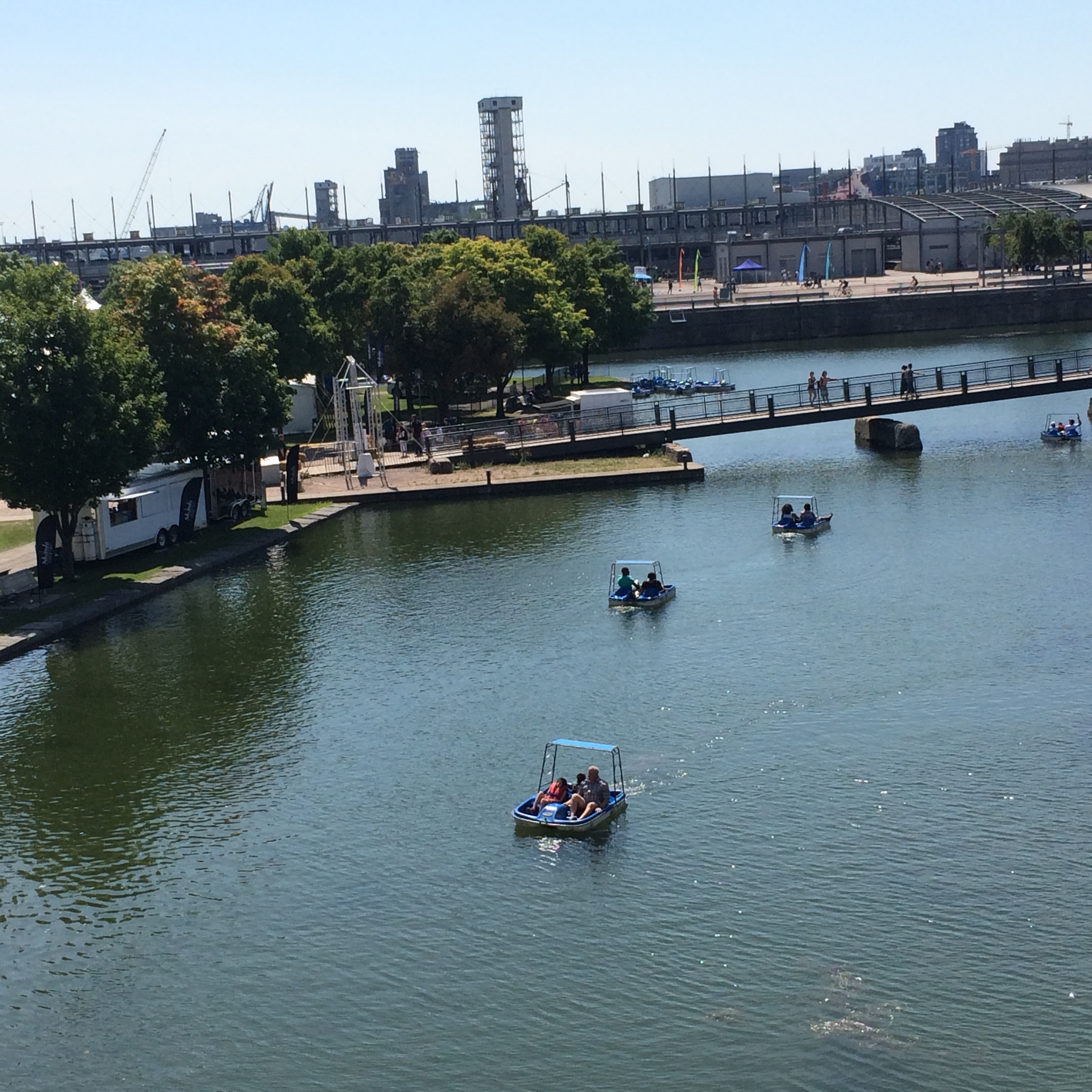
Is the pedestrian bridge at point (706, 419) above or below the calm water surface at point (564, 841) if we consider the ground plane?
above

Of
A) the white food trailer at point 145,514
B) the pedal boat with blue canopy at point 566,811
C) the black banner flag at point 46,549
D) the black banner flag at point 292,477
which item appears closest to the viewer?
the pedal boat with blue canopy at point 566,811

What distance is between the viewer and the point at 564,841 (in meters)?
27.5

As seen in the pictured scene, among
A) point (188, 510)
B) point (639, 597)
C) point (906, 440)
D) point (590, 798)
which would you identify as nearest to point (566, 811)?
point (590, 798)

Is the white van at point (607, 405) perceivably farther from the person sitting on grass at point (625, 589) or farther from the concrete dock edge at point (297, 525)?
the person sitting on grass at point (625, 589)

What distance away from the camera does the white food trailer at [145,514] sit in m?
49.8

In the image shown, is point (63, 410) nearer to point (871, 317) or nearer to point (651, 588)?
point (651, 588)

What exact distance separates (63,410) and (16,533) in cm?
1024

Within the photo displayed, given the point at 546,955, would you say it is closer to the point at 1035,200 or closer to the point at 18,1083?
the point at 18,1083

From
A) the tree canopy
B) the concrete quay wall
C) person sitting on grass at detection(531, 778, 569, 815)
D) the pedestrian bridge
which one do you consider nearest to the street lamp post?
the concrete quay wall

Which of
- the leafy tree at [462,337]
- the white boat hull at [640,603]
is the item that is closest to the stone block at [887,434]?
the leafy tree at [462,337]

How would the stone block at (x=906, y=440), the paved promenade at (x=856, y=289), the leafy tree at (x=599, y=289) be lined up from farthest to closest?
the paved promenade at (x=856, y=289) → the leafy tree at (x=599, y=289) → the stone block at (x=906, y=440)

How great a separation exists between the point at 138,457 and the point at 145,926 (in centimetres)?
2520

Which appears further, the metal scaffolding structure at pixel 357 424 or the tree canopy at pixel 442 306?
the tree canopy at pixel 442 306

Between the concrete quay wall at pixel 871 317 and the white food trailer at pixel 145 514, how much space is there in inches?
3263
